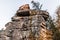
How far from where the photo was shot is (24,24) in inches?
553

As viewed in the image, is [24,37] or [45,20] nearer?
[24,37]

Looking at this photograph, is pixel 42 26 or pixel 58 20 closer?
pixel 42 26

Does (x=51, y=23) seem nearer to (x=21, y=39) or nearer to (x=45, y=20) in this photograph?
(x=45, y=20)

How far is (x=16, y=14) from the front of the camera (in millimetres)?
15188

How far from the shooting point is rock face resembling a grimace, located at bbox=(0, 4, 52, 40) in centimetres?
1354

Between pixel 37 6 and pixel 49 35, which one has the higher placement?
pixel 37 6

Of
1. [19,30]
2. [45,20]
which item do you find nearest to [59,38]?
[45,20]

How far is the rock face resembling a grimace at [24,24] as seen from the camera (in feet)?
44.4

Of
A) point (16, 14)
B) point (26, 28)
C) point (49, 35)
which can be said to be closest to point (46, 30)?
point (49, 35)

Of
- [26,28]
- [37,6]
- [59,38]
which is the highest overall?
[37,6]

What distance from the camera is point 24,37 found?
13.6 metres

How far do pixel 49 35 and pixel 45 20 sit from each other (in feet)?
5.01

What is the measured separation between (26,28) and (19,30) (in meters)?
0.54

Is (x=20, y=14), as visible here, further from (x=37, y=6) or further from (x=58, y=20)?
(x=58, y=20)
